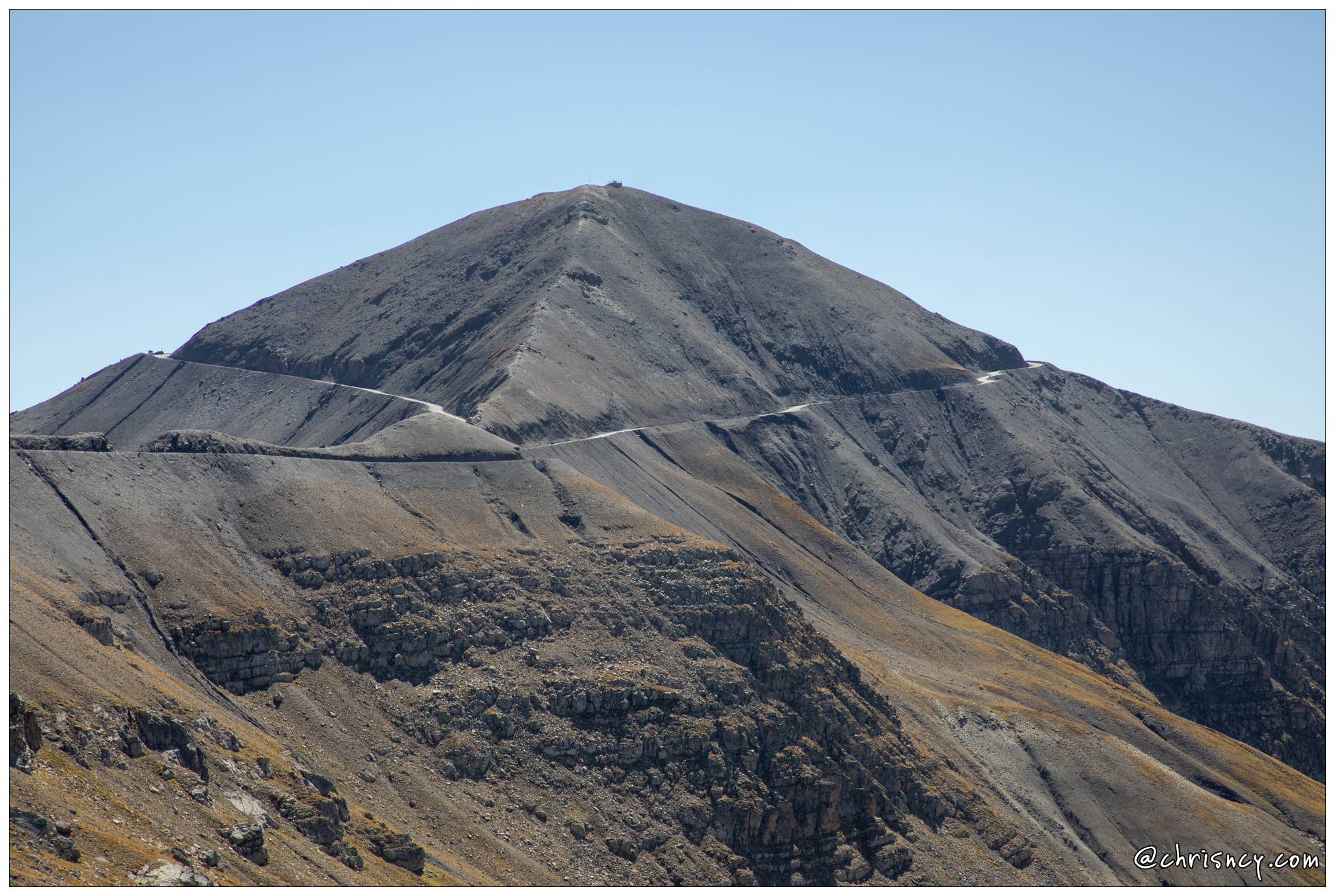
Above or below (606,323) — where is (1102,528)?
below

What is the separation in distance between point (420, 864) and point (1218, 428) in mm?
156094

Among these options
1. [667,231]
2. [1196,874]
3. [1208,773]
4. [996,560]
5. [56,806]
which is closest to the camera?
[56,806]

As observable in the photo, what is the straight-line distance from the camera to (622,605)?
85.1m

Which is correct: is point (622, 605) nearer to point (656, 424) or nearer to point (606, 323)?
point (656, 424)

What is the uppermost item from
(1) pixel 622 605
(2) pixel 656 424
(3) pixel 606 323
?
(3) pixel 606 323

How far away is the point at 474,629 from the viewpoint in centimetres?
7906

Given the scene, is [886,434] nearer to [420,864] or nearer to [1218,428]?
[1218,428]

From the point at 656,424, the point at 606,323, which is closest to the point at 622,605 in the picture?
the point at 656,424

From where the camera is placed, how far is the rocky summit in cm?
6162

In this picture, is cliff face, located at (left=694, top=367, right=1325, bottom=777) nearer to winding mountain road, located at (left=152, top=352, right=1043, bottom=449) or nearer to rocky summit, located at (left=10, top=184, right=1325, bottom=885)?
rocky summit, located at (left=10, top=184, right=1325, bottom=885)

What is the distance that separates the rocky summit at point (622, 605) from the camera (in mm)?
61625

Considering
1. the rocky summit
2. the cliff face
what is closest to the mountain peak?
the rocky summit

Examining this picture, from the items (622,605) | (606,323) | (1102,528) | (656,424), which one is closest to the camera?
(622,605)

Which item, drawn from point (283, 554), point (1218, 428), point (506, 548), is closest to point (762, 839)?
point (506, 548)
